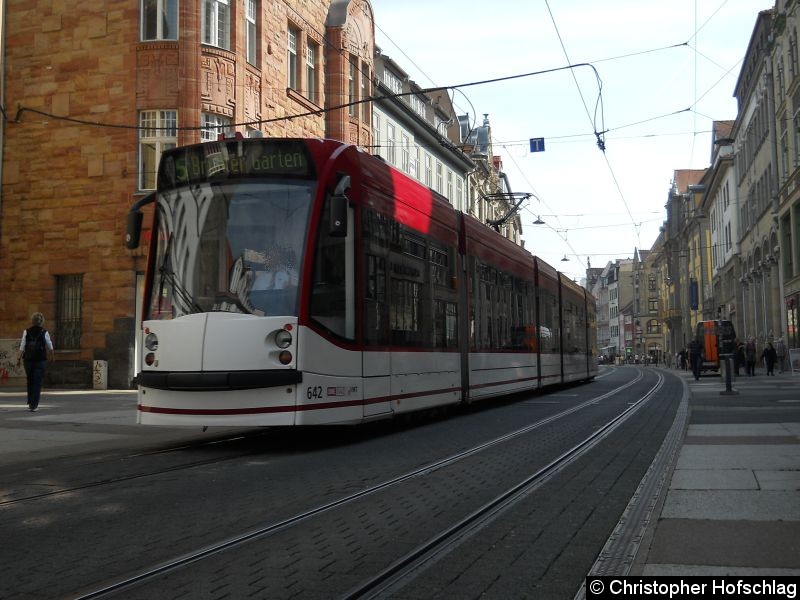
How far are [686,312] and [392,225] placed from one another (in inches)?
3451

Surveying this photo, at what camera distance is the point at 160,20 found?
2511cm

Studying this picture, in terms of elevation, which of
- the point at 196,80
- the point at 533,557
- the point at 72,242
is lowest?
the point at 533,557

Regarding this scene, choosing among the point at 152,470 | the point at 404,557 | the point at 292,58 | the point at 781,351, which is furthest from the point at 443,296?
the point at 781,351

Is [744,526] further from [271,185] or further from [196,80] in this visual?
[196,80]

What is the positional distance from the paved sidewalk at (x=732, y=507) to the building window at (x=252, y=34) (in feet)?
63.1

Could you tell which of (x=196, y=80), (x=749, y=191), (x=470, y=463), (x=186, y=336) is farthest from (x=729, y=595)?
(x=749, y=191)

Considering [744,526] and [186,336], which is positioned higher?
[186,336]

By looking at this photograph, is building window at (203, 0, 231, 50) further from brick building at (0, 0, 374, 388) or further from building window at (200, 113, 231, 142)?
building window at (200, 113, 231, 142)

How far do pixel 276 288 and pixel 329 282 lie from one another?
26.1 inches

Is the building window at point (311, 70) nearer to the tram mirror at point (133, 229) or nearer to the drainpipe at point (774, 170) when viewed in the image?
the tram mirror at point (133, 229)

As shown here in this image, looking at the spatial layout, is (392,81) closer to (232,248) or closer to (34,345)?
(34,345)

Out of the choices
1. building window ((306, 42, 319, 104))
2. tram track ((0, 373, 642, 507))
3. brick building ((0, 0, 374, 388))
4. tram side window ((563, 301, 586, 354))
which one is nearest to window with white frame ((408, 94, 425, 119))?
building window ((306, 42, 319, 104))

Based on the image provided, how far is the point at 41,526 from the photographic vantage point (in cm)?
590

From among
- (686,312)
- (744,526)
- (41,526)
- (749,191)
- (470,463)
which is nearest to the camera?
(744,526)
